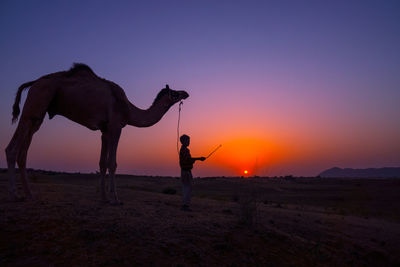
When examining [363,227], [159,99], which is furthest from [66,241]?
[363,227]

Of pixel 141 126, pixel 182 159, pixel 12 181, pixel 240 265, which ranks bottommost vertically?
pixel 240 265

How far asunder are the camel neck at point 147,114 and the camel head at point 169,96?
180 mm

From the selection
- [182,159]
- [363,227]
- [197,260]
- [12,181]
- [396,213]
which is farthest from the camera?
[396,213]

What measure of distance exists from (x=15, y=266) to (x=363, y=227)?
11600mm

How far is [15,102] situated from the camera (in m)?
10.1

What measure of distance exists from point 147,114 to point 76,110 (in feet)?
8.41

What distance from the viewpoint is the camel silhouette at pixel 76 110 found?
9.41 meters

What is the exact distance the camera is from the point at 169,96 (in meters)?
12.3

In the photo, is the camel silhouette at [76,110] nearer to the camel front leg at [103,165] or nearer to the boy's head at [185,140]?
the camel front leg at [103,165]

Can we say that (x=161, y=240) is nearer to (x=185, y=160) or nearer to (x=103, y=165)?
(x=185, y=160)

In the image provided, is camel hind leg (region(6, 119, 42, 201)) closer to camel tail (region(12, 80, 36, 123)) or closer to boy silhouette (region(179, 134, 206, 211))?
camel tail (region(12, 80, 36, 123))

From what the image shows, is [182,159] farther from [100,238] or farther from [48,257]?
[48,257]

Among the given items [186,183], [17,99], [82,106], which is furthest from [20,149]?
[186,183]

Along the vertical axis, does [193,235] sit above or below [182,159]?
below
